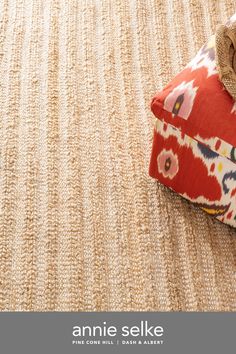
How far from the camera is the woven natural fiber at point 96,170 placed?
1326mm

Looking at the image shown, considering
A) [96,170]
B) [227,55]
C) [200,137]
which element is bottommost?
[96,170]

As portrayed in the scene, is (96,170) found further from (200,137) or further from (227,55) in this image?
(227,55)

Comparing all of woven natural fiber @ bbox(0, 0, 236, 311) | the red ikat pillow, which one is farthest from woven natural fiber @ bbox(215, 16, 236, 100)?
woven natural fiber @ bbox(0, 0, 236, 311)

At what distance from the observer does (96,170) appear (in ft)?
4.97

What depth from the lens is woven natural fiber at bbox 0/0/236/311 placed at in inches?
52.2

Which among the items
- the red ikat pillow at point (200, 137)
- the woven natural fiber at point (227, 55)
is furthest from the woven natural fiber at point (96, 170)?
the woven natural fiber at point (227, 55)

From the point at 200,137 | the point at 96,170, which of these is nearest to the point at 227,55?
the point at 200,137

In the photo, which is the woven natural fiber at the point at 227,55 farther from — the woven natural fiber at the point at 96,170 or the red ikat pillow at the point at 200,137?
the woven natural fiber at the point at 96,170

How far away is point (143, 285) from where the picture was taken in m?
1.33

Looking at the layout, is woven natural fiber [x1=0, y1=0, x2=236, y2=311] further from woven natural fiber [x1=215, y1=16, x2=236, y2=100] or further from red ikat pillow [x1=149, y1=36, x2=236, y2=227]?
woven natural fiber [x1=215, y1=16, x2=236, y2=100]

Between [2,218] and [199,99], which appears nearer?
[199,99]
